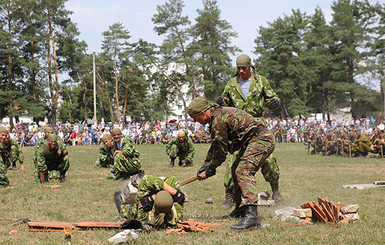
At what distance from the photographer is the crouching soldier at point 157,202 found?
5.27m

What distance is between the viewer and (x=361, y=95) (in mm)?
49500

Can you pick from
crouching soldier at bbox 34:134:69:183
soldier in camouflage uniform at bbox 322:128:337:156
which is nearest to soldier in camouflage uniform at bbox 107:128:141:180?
crouching soldier at bbox 34:134:69:183

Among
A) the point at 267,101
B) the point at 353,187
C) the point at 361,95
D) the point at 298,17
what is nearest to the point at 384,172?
the point at 353,187

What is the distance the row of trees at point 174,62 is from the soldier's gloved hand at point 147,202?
1493 inches

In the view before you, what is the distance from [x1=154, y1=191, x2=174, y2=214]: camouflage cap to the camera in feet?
17.0

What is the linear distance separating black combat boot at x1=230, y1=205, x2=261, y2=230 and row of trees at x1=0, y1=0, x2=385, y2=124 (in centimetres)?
3879

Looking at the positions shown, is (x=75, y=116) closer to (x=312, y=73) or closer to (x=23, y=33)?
(x=23, y=33)

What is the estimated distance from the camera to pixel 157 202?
5.21 m

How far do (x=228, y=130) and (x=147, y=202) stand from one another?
1415mm

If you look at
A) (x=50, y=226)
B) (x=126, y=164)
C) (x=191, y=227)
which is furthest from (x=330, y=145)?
(x=50, y=226)

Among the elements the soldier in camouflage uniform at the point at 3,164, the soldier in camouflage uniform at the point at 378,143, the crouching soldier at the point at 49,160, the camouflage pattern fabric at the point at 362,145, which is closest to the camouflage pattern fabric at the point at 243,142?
the crouching soldier at the point at 49,160

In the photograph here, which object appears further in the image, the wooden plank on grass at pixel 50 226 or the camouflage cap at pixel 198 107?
the wooden plank on grass at pixel 50 226

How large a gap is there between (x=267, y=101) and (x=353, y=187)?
380 centimetres

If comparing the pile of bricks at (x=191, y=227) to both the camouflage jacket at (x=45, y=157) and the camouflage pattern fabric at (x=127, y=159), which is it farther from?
the camouflage jacket at (x=45, y=157)
